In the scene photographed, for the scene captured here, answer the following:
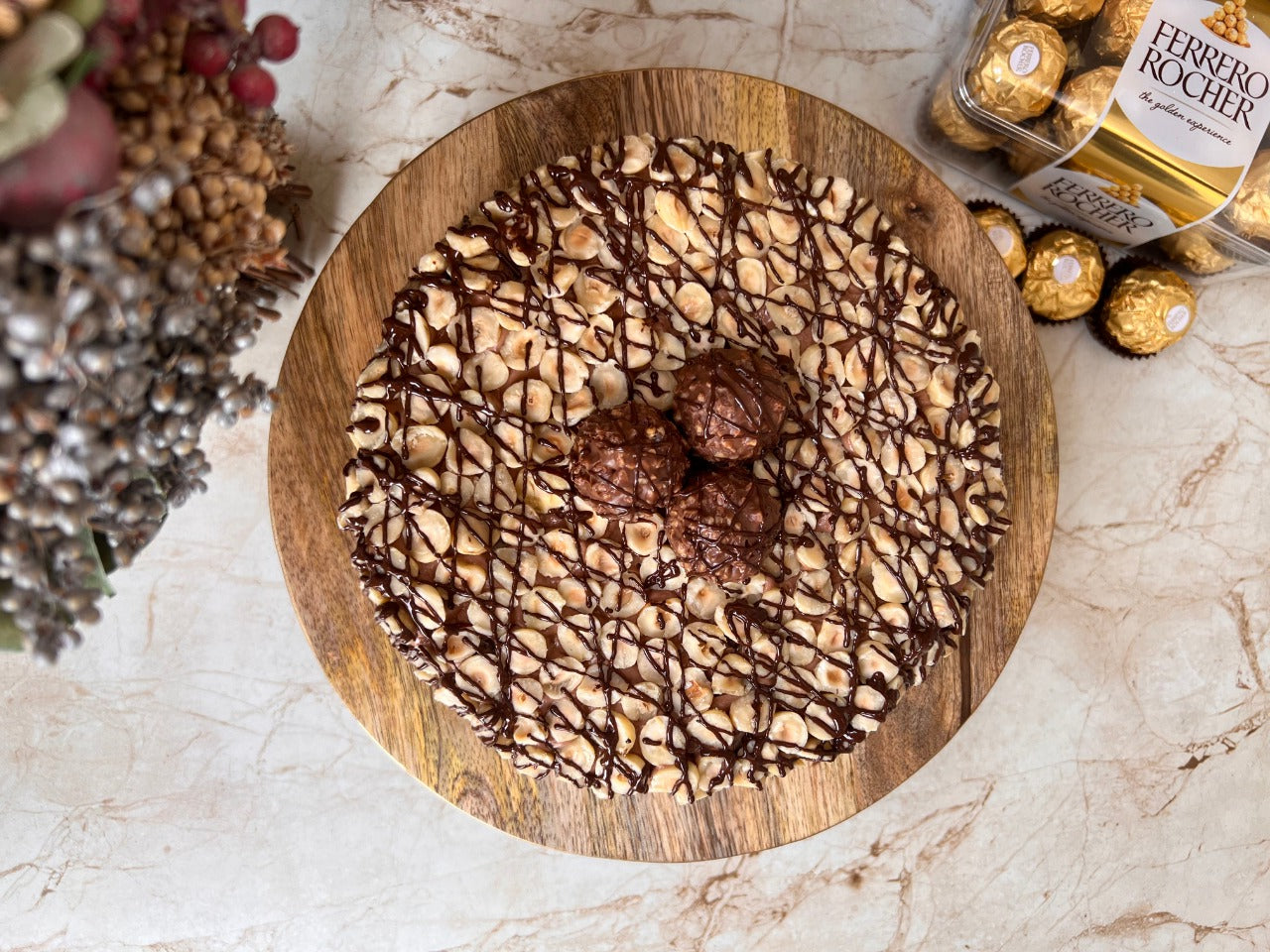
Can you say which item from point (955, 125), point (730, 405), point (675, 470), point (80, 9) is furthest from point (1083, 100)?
point (80, 9)

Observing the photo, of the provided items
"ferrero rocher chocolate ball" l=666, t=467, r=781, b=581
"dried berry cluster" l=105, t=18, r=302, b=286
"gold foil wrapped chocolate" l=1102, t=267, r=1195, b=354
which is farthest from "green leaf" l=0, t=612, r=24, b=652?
"gold foil wrapped chocolate" l=1102, t=267, r=1195, b=354

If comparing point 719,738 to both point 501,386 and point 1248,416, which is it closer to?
point 501,386

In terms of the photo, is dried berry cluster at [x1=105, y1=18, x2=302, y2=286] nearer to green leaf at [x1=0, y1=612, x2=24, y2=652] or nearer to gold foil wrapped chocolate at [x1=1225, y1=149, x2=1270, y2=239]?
green leaf at [x1=0, y1=612, x2=24, y2=652]

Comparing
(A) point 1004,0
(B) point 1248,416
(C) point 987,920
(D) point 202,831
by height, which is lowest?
(D) point 202,831

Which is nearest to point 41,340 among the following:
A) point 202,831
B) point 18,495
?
point 18,495

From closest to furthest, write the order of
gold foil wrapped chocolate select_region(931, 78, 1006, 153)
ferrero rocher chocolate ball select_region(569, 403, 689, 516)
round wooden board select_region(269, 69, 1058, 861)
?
ferrero rocher chocolate ball select_region(569, 403, 689, 516), round wooden board select_region(269, 69, 1058, 861), gold foil wrapped chocolate select_region(931, 78, 1006, 153)

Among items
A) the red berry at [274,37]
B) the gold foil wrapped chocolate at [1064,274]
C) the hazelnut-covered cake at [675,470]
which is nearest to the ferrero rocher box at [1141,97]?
the gold foil wrapped chocolate at [1064,274]

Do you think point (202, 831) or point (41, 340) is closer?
point (41, 340)
